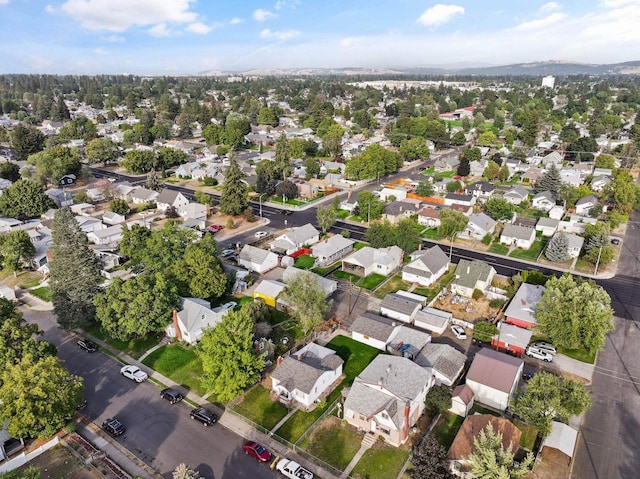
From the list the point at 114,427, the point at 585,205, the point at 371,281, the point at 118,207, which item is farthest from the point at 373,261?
the point at 118,207

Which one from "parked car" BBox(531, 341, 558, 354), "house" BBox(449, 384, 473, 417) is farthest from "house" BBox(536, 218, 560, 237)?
"house" BBox(449, 384, 473, 417)

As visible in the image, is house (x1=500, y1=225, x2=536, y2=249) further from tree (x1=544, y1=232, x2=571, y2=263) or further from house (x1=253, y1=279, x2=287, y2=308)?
house (x1=253, y1=279, x2=287, y2=308)

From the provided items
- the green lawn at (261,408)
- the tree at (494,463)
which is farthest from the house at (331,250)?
the tree at (494,463)

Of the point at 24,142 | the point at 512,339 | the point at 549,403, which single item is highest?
the point at 24,142

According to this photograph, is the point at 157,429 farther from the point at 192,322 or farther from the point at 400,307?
the point at 400,307

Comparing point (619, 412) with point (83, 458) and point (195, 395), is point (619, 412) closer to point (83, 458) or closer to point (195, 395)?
point (195, 395)

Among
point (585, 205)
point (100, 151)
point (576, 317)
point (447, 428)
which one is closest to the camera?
point (447, 428)
